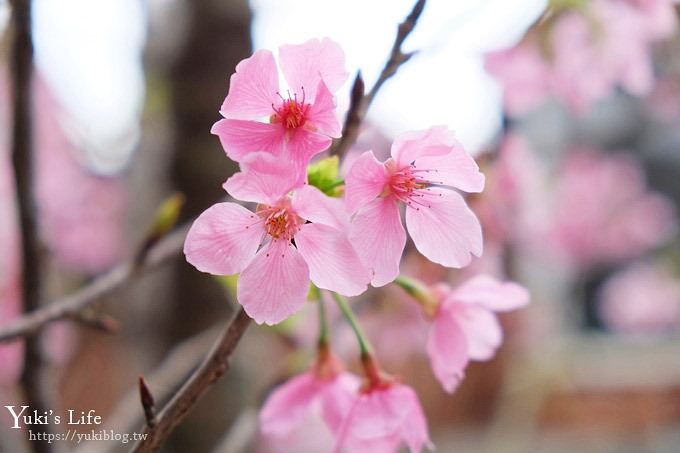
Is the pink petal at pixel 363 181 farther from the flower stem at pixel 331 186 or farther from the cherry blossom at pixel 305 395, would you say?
the cherry blossom at pixel 305 395

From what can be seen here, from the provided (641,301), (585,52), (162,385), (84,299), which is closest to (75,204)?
(162,385)

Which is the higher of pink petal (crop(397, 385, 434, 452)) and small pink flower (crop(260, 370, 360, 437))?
pink petal (crop(397, 385, 434, 452))

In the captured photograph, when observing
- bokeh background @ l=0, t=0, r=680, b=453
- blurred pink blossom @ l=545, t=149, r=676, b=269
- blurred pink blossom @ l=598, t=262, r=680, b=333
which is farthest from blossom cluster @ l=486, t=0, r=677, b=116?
blurred pink blossom @ l=598, t=262, r=680, b=333

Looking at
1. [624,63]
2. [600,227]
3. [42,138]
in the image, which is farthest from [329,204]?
[600,227]

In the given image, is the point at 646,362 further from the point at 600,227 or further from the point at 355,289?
the point at 355,289

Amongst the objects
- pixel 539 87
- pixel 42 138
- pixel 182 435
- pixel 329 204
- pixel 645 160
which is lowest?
pixel 645 160

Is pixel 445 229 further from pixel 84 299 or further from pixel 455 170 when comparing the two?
pixel 84 299

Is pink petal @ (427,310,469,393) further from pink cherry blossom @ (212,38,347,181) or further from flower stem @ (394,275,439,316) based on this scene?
pink cherry blossom @ (212,38,347,181)
